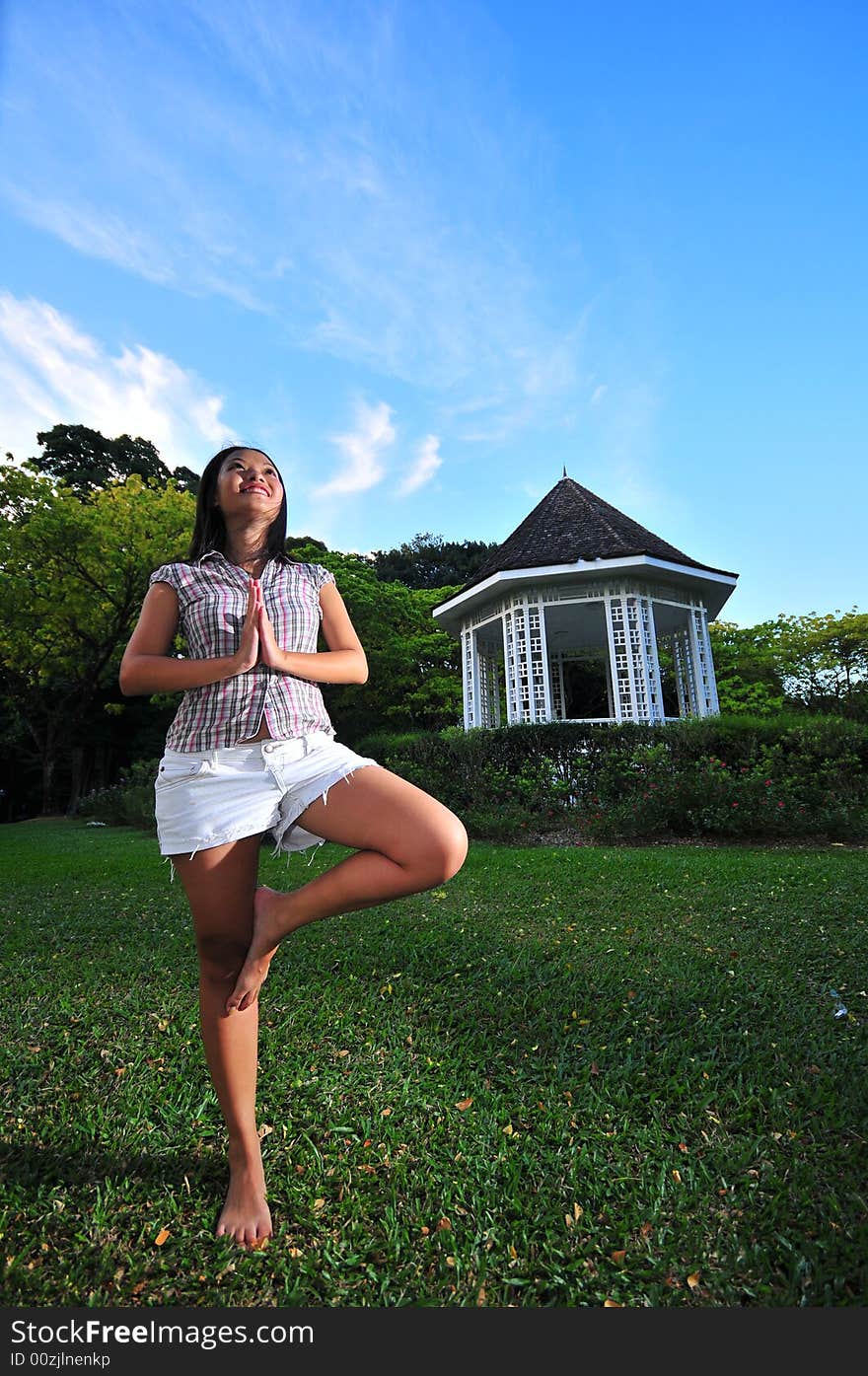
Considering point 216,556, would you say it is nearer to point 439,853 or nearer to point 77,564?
point 439,853

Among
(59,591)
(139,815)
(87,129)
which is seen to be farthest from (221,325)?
(59,591)

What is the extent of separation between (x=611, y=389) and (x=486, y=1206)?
30.6ft

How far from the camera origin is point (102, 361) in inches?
289

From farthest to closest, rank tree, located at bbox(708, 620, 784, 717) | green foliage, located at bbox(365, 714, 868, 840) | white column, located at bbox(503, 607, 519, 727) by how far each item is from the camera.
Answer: tree, located at bbox(708, 620, 784, 717), white column, located at bbox(503, 607, 519, 727), green foliage, located at bbox(365, 714, 868, 840)

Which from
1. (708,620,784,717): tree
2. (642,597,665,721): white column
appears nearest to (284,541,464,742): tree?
(642,597,665,721): white column

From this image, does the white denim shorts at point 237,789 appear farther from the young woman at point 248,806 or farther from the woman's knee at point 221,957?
the woman's knee at point 221,957

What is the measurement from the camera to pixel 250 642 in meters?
1.67

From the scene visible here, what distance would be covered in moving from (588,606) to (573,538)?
1484 mm

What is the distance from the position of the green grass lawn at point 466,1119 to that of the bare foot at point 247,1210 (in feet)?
0.12

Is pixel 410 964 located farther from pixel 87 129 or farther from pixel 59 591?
pixel 59 591

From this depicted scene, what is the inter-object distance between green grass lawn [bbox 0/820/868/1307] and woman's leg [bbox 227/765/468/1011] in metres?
0.69

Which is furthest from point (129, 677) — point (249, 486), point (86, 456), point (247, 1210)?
point (86, 456)

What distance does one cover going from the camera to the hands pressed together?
5.49 ft

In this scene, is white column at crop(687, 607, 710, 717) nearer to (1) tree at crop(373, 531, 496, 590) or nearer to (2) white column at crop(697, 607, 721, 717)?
(2) white column at crop(697, 607, 721, 717)
